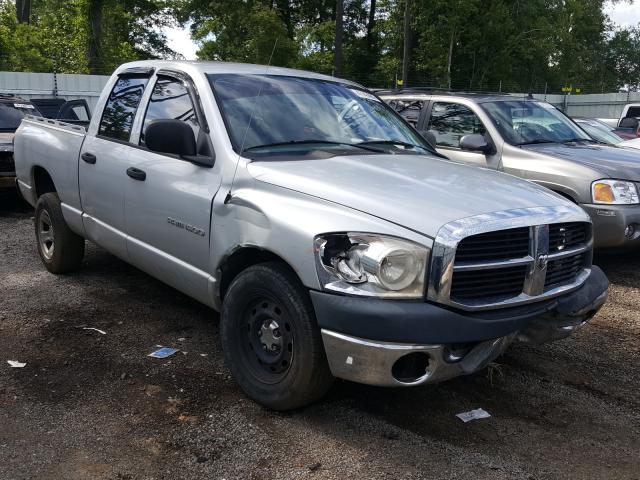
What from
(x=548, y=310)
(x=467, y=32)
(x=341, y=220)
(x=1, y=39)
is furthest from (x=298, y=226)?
(x=467, y=32)

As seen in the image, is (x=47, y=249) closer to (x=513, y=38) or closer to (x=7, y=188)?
(x=7, y=188)

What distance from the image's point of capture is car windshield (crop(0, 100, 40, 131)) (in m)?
10.4

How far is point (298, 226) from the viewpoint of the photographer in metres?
3.14

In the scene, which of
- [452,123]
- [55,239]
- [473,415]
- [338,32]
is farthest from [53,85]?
[473,415]

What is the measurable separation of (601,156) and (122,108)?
481 centimetres

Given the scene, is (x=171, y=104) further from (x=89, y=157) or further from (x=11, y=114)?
(x=11, y=114)

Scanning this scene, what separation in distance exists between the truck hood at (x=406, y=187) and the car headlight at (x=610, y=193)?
8.98 ft

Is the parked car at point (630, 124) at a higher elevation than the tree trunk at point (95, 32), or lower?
lower

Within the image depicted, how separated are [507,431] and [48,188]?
4.78 meters

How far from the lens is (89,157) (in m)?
5.00

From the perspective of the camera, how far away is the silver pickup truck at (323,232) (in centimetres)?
293

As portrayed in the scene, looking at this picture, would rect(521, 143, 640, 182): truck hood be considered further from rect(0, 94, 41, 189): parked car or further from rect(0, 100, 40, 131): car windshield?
rect(0, 100, 40, 131): car windshield

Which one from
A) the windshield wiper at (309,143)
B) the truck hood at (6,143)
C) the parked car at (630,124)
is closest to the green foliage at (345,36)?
the parked car at (630,124)

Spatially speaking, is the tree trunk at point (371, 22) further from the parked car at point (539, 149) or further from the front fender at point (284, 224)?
the front fender at point (284, 224)
